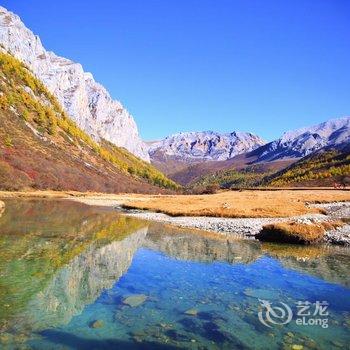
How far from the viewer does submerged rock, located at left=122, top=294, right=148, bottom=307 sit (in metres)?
17.1

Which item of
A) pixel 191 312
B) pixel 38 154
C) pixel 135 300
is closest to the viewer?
pixel 191 312

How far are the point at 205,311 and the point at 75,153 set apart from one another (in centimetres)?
16902

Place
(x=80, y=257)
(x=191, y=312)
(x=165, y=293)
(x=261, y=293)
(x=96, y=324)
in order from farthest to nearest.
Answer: (x=80, y=257), (x=261, y=293), (x=165, y=293), (x=191, y=312), (x=96, y=324)

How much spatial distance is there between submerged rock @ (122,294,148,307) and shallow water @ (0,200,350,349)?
0.04 metres

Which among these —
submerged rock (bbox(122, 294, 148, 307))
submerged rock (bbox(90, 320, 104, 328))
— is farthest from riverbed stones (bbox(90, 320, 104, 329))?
submerged rock (bbox(122, 294, 148, 307))

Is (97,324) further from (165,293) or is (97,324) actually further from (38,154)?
(38,154)

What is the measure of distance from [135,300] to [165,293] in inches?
71.0

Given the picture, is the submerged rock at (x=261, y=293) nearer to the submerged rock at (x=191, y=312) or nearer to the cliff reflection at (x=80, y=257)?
the submerged rock at (x=191, y=312)

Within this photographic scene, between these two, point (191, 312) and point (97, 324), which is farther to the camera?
point (191, 312)

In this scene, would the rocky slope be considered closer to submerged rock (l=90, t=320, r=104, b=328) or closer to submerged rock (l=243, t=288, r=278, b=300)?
submerged rock (l=243, t=288, r=278, b=300)

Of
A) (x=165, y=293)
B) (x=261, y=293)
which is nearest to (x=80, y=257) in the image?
(x=165, y=293)

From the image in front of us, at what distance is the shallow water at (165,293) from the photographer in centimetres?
1357

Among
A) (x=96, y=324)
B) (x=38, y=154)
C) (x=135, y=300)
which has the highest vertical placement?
(x=38, y=154)

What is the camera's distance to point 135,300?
17547 millimetres
